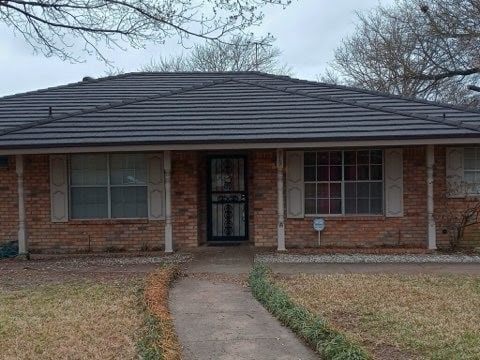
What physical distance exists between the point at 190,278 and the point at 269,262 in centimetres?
202

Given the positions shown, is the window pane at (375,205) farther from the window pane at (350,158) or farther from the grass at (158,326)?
the grass at (158,326)

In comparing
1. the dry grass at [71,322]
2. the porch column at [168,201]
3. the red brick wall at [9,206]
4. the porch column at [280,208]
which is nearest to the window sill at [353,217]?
the porch column at [280,208]

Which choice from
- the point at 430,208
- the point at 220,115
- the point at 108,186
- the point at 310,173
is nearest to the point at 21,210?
the point at 108,186

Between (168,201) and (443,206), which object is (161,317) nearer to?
(168,201)

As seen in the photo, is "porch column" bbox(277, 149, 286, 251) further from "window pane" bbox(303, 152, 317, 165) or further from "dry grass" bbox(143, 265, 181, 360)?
"dry grass" bbox(143, 265, 181, 360)

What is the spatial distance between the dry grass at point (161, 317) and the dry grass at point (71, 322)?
0.63 ft

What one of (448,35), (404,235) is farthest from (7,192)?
(448,35)

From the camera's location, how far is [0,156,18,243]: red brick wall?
12477mm

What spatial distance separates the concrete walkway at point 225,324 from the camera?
5.21 meters

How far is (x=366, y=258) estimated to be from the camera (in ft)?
35.8

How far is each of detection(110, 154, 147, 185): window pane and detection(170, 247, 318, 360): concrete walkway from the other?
3657 millimetres

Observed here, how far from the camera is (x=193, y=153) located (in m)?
12.3

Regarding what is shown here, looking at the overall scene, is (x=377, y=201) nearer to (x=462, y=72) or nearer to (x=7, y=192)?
(x=7, y=192)

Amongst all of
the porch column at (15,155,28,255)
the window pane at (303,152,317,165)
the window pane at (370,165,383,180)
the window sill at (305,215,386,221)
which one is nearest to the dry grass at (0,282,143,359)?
the porch column at (15,155,28,255)
